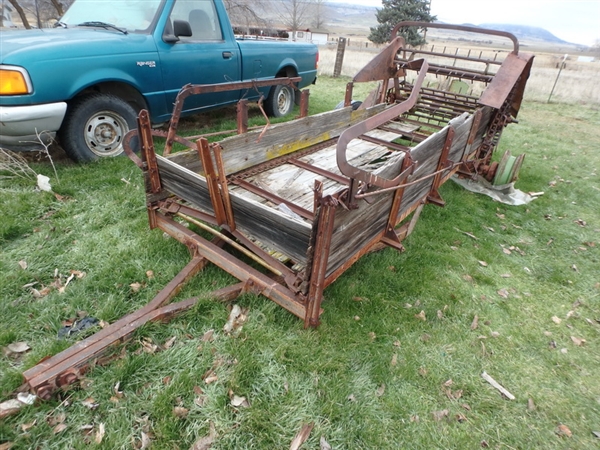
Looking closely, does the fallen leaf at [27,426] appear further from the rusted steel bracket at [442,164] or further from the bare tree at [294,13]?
the bare tree at [294,13]

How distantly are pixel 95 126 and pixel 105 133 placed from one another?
17 cm

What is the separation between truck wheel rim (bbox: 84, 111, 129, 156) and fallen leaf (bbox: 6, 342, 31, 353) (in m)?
2.68

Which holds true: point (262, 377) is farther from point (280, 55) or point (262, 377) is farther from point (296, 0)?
point (296, 0)

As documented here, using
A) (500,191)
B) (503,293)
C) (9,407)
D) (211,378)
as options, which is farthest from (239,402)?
(500,191)

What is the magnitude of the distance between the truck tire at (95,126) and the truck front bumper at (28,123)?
18cm

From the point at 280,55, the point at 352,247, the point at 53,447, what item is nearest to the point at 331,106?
the point at 280,55

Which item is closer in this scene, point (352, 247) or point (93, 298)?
point (352, 247)

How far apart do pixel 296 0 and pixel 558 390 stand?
47.0 metres

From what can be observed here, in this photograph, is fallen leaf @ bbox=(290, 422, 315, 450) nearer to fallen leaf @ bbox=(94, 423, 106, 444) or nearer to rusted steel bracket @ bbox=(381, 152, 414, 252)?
fallen leaf @ bbox=(94, 423, 106, 444)

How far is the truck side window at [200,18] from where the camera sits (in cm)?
476

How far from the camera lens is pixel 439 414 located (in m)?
2.10

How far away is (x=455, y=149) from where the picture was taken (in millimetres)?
3590

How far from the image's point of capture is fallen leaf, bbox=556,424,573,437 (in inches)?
82.0

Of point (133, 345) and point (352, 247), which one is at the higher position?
point (352, 247)
